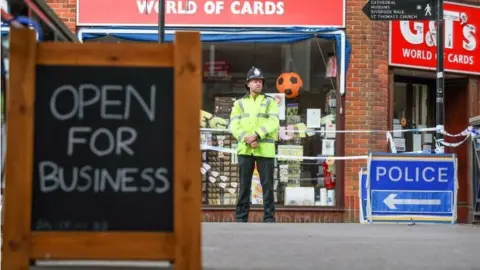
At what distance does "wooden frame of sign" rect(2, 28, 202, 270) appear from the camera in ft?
13.0

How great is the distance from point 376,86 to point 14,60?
9.41m

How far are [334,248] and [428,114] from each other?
8.43m

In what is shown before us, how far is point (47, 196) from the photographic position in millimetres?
4035

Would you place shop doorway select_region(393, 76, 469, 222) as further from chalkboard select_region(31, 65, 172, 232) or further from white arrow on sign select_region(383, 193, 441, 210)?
chalkboard select_region(31, 65, 172, 232)

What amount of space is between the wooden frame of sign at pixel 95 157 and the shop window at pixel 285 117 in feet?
29.1

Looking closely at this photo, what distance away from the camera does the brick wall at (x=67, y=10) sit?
1266cm

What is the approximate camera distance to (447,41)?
13.5 metres

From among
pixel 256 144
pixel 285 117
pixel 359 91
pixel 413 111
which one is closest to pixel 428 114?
pixel 413 111

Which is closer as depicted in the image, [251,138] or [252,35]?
[251,138]

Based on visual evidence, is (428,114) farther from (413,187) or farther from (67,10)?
(67,10)

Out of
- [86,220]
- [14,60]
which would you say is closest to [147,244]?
[86,220]

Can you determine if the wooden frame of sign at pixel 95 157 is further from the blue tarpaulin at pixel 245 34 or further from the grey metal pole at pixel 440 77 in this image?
the blue tarpaulin at pixel 245 34

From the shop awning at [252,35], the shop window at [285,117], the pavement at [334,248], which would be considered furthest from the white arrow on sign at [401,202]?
the shop awning at [252,35]

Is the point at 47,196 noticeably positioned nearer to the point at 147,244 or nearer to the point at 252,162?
the point at 147,244
